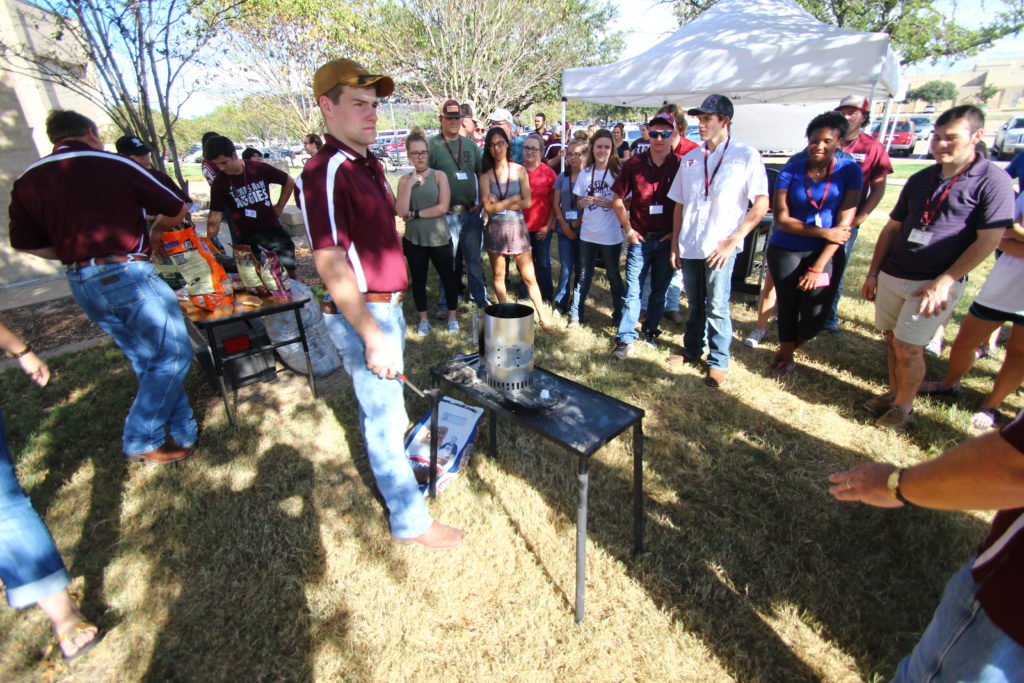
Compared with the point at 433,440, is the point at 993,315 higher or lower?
higher

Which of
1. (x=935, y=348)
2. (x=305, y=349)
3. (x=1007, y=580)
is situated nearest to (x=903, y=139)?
(x=935, y=348)

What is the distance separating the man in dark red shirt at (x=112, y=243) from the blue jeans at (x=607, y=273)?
3.17 metres

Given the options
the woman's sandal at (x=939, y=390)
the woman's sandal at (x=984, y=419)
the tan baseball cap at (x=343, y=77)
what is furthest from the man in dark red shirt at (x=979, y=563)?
the woman's sandal at (x=939, y=390)

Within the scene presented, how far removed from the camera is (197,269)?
10.9ft

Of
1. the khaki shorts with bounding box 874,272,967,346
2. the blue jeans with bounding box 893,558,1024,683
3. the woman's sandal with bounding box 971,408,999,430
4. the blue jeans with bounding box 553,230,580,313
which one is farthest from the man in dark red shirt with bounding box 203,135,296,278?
the woman's sandal with bounding box 971,408,999,430

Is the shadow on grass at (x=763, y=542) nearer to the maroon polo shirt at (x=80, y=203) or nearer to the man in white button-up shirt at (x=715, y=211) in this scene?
the man in white button-up shirt at (x=715, y=211)

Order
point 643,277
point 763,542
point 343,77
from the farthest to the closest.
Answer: point 643,277, point 763,542, point 343,77

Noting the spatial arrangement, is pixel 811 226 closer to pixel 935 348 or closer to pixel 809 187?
pixel 809 187

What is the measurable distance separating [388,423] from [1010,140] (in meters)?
26.1

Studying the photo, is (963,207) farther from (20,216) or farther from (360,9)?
(360,9)

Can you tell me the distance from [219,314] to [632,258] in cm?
322

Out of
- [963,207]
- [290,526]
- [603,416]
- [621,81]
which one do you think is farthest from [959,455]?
[621,81]

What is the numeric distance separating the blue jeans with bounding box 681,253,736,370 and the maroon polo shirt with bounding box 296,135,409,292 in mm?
2533

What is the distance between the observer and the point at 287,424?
3.51 metres
